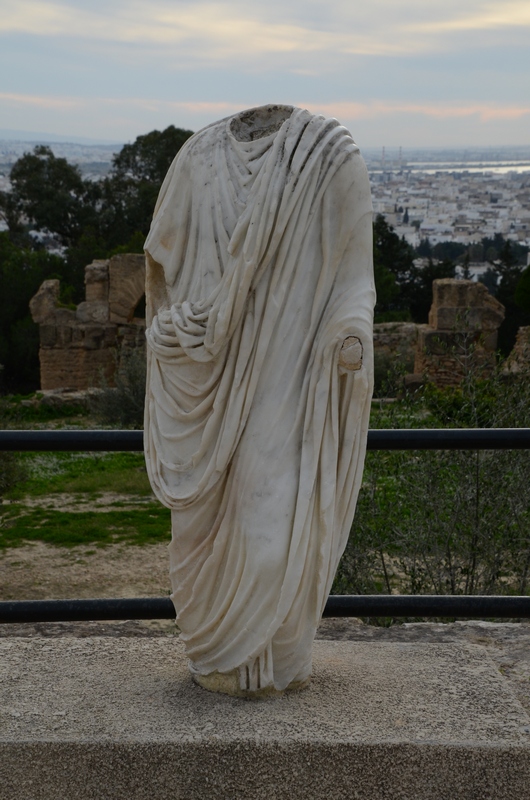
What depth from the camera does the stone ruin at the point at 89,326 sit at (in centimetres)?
1855

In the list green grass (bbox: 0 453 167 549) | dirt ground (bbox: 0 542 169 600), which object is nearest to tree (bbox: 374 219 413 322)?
green grass (bbox: 0 453 167 549)

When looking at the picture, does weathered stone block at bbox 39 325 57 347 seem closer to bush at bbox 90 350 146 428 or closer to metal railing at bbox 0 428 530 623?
bush at bbox 90 350 146 428

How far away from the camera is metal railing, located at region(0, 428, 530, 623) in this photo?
8.66 feet

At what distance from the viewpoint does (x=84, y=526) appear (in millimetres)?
8703

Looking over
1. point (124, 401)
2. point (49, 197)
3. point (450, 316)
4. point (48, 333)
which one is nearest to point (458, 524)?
point (124, 401)

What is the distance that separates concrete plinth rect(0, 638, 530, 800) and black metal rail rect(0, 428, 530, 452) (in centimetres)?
63

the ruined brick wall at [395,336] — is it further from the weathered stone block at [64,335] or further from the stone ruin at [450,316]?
the weathered stone block at [64,335]

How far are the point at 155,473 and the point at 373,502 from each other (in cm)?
276

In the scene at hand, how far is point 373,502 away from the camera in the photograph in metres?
5.04

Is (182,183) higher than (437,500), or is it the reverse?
→ (182,183)

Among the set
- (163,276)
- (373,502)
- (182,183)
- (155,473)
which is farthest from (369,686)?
(373,502)

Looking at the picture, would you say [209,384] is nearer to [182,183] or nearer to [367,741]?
[182,183]

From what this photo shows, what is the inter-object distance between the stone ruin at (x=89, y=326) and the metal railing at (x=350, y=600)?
1588cm

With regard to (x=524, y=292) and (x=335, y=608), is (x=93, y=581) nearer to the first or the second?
(x=335, y=608)
